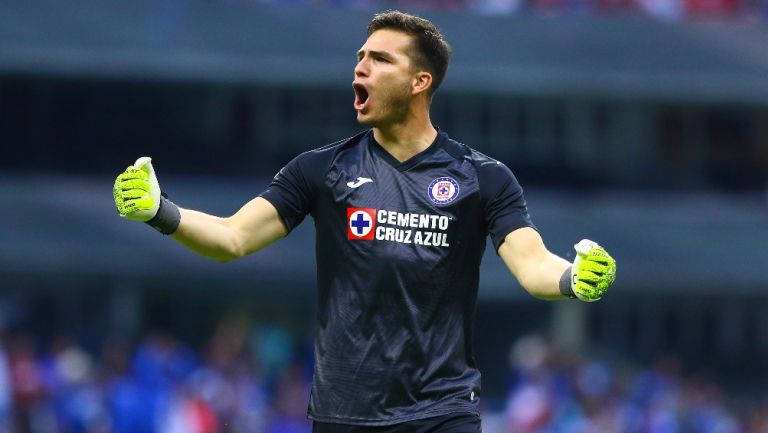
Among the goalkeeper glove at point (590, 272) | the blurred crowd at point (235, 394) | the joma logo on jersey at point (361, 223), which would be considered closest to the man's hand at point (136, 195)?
the joma logo on jersey at point (361, 223)

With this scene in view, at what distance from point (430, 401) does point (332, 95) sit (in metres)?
17.3

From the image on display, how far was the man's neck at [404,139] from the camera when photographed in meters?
6.20

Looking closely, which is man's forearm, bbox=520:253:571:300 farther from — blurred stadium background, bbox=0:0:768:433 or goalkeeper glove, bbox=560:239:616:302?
blurred stadium background, bbox=0:0:768:433

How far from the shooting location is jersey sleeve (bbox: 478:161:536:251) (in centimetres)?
606

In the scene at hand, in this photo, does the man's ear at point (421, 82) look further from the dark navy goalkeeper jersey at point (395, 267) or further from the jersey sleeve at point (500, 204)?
the jersey sleeve at point (500, 204)

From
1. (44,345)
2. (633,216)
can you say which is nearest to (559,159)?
(633,216)

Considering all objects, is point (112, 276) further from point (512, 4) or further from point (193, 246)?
point (193, 246)

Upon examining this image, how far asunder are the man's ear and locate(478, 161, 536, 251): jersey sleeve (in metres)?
0.39

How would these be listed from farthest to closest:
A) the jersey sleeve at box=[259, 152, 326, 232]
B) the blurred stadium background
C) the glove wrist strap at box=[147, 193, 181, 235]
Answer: the blurred stadium background < the jersey sleeve at box=[259, 152, 326, 232] < the glove wrist strap at box=[147, 193, 181, 235]

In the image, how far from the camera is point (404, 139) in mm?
6215

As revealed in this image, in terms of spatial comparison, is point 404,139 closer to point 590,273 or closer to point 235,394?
point 590,273

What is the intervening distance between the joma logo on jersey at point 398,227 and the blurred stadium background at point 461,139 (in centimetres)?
1411

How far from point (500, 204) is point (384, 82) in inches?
24.9

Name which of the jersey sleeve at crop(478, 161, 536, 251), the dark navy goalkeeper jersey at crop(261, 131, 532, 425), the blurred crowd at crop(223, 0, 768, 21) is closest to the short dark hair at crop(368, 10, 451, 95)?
the dark navy goalkeeper jersey at crop(261, 131, 532, 425)
